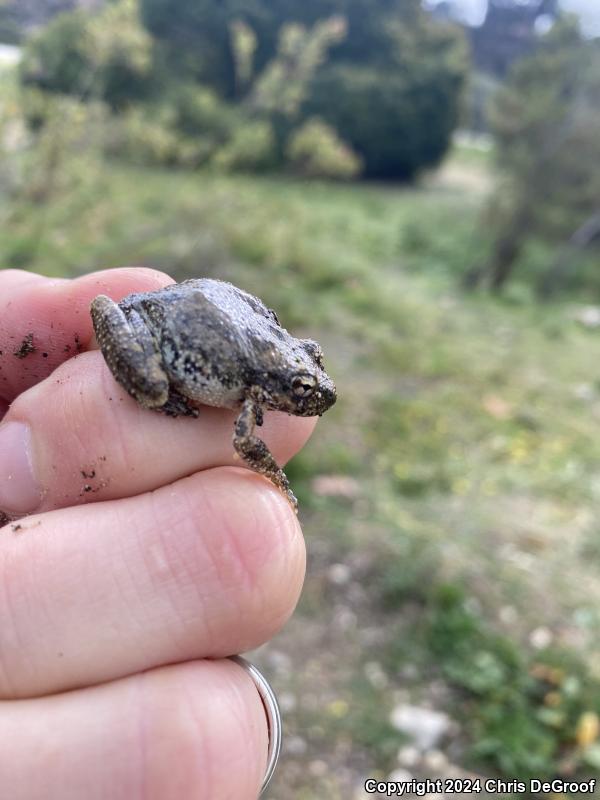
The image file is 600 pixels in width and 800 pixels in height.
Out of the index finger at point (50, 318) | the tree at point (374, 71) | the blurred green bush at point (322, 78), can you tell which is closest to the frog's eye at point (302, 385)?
the index finger at point (50, 318)

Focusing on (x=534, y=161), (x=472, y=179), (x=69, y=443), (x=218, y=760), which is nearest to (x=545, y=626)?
(x=218, y=760)

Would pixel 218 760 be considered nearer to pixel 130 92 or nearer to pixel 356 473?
pixel 356 473

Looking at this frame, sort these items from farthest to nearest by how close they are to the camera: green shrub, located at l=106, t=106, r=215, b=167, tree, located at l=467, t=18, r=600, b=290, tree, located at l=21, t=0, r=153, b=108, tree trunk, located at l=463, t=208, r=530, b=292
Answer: tree trunk, located at l=463, t=208, r=530, b=292
tree, located at l=467, t=18, r=600, b=290
green shrub, located at l=106, t=106, r=215, b=167
tree, located at l=21, t=0, r=153, b=108

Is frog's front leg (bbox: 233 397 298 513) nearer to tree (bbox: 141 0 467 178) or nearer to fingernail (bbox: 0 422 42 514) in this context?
fingernail (bbox: 0 422 42 514)

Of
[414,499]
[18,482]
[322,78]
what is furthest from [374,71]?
[18,482]

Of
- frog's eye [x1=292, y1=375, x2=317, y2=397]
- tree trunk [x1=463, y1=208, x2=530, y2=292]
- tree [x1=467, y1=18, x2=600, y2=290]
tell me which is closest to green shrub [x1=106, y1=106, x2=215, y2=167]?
frog's eye [x1=292, y1=375, x2=317, y2=397]

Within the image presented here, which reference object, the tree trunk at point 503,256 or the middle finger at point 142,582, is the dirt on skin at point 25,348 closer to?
the middle finger at point 142,582
